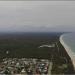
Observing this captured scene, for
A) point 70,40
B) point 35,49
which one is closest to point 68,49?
point 70,40

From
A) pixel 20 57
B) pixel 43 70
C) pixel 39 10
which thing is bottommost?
pixel 43 70

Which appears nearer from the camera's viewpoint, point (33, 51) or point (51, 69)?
point (51, 69)

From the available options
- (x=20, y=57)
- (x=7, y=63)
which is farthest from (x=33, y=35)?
(x=7, y=63)

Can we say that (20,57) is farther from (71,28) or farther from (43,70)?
(71,28)

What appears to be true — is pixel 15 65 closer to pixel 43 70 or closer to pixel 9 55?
pixel 9 55

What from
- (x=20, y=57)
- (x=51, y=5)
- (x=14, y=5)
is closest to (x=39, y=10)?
(x=51, y=5)

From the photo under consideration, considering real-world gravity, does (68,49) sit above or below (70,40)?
below

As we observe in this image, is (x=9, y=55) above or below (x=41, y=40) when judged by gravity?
below

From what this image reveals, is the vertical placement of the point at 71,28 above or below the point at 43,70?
above

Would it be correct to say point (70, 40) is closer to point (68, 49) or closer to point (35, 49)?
point (68, 49)
